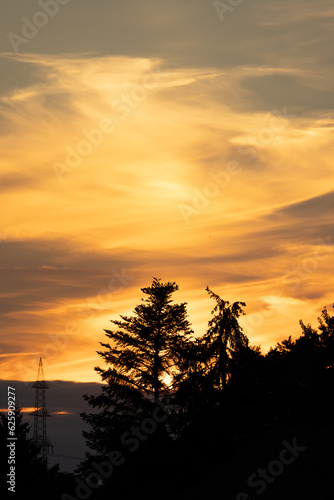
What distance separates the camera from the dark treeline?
194ft

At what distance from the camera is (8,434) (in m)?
61.4

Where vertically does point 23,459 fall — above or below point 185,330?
below

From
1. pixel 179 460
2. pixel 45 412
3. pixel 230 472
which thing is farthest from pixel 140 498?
pixel 45 412

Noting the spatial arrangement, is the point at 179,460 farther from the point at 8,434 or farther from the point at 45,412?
the point at 45,412

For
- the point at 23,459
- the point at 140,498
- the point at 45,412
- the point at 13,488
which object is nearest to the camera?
the point at 140,498

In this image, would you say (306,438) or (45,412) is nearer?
(306,438)

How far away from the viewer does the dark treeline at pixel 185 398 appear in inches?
2333

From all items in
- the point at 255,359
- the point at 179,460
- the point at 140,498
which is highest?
the point at 255,359

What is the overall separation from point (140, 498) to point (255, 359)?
85.5ft

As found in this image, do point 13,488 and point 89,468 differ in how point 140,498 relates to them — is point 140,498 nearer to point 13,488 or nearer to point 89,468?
point 13,488

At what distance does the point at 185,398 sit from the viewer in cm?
6419

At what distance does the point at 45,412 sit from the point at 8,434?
1994 inches

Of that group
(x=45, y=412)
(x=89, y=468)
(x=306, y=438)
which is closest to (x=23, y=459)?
(x=89, y=468)

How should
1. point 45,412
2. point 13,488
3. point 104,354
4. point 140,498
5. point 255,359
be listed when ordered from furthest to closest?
point 45,412 < point 104,354 < point 255,359 < point 13,488 < point 140,498
